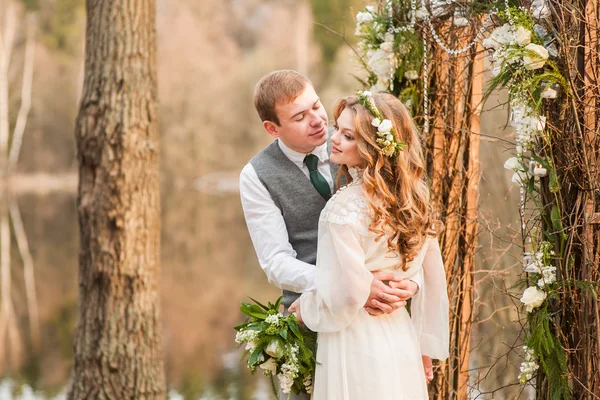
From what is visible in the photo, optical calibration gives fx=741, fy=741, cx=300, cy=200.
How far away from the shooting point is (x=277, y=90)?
2.56 metres

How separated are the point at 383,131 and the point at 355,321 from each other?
592 millimetres

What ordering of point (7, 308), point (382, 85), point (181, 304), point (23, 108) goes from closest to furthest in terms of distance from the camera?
point (382, 85) < point (7, 308) < point (181, 304) < point (23, 108)

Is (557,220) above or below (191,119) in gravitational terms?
below

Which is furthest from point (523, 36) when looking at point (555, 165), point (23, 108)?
point (23, 108)

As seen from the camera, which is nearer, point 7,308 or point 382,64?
point 382,64

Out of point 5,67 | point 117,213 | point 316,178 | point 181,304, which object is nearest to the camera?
point 316,178

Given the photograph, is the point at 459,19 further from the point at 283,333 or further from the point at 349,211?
the point at 283,333

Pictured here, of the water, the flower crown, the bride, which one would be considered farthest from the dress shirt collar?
the water

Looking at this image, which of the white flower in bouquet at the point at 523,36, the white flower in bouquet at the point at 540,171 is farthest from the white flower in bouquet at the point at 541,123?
the white flower in bouquet at the point at 523,36

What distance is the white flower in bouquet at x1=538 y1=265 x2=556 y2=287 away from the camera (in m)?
2.28

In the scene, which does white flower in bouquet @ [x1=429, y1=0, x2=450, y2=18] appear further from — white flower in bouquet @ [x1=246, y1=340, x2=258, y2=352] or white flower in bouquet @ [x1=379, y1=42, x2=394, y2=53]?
white flower in bouquet @ [x1=246, y1=340, x2=258, y2=352]

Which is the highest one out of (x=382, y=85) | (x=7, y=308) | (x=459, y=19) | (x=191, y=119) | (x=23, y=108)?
(x=23, y=108)

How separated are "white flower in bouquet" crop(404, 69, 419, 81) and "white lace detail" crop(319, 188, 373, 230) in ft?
3.02

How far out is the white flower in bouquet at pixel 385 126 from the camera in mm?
2199
